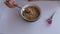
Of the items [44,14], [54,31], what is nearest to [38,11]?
[44,14]

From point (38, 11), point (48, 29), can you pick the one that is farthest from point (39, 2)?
point (48, 29)

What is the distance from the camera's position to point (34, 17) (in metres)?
0.79

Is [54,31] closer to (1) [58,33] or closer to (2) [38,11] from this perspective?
(1) [58,33]

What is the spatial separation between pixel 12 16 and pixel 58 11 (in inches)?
10.2

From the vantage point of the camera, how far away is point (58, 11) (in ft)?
2.66

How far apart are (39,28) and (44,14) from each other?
0.29 feet

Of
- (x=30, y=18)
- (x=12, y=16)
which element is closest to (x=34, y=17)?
(x=30, y=18)

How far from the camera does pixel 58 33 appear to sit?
758 millimetres

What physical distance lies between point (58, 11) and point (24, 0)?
0.21m

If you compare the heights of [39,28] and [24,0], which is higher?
[24,0]

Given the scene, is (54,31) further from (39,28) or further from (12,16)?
(12,16)

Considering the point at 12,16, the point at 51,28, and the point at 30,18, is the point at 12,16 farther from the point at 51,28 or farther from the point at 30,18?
the point at 51,28

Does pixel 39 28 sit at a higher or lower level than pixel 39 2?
lower

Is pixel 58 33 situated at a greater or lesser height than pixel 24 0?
lesser
